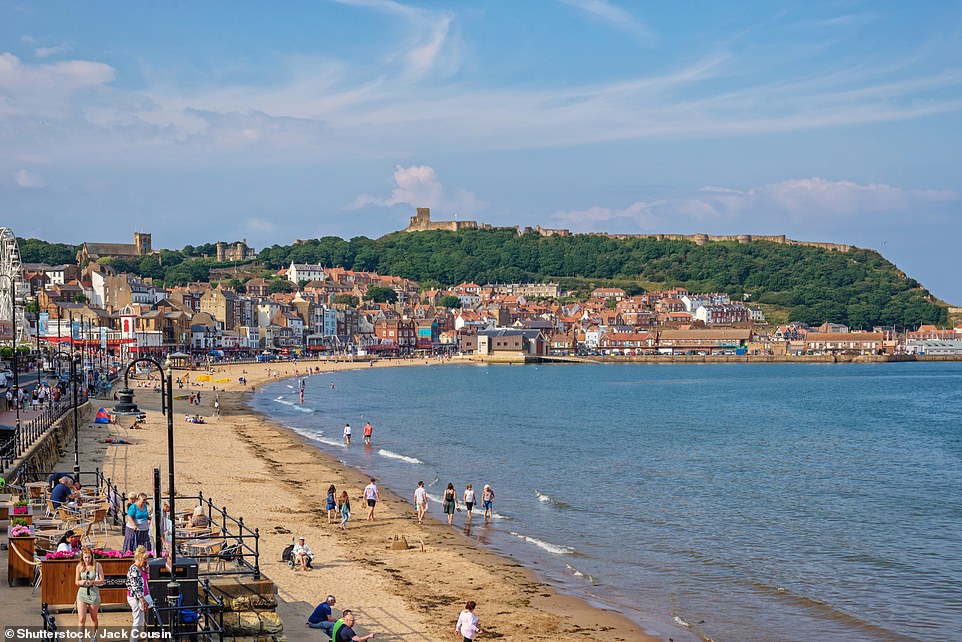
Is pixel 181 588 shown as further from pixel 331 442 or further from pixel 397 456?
pixel 331 442

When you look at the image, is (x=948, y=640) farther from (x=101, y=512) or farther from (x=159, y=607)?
(x=101, y=512)

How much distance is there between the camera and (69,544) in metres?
12.9

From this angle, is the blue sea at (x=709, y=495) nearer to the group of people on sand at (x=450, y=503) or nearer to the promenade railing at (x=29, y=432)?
the group of people on sand at (x=450, y=503)

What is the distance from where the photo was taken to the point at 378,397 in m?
72.0

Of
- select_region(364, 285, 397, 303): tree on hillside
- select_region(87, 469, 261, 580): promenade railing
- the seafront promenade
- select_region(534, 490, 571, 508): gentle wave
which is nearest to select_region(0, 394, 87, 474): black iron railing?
the seafront promenade

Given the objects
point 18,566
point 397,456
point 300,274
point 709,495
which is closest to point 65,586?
point 18,566

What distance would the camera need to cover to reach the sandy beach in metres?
15.5

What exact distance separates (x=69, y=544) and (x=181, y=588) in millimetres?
2463

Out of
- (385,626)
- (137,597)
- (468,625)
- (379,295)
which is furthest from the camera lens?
(379,295)

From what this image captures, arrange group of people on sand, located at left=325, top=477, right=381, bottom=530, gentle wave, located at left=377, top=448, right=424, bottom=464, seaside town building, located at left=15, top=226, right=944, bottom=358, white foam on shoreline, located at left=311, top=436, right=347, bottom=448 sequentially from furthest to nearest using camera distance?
seaside town building, located at left=15, top=226, right=944, bottom=358 → white foam on shoreline, located at left=311, top=436, right=347, bottom=448 → gentle wave, located at left=377, top=448, right=424, bottom=464 → group of people on sand, located at left=325, top=477, right=381, bottom=530

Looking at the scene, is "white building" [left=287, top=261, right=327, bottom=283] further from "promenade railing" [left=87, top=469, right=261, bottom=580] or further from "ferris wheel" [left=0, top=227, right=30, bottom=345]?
"promenade railing" [left=87, top=469, right=261, bottom=580]

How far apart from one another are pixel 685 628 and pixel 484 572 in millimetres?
4389

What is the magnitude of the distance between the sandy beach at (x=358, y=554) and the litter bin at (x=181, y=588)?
2.52m

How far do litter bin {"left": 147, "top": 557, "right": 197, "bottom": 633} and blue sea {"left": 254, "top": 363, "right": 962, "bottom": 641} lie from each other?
7758 millimetres
